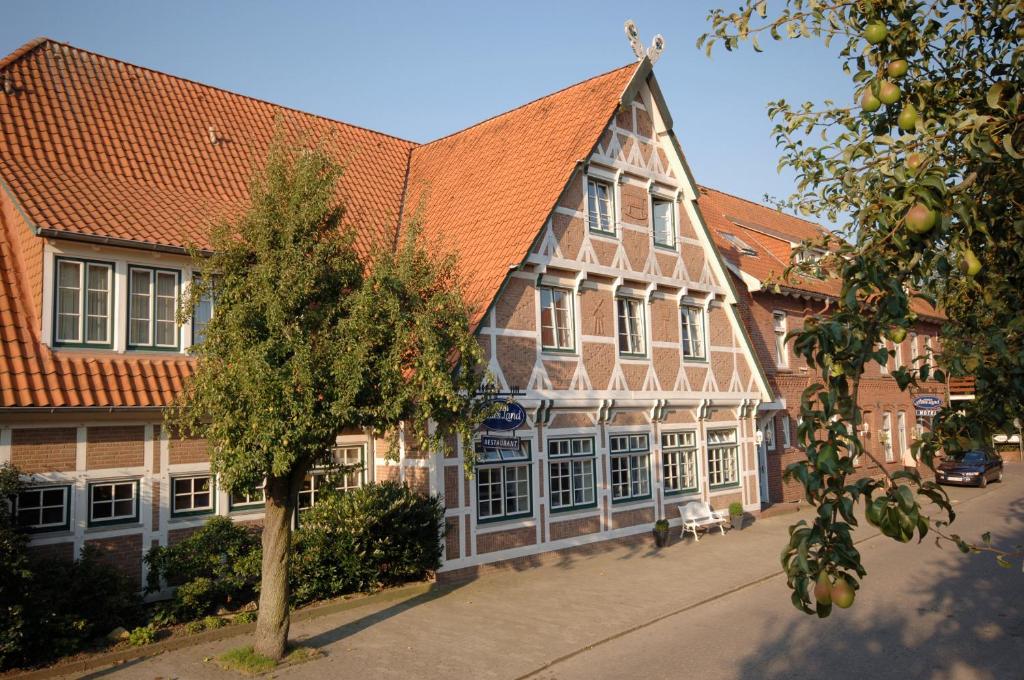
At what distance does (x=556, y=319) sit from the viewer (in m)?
16.4

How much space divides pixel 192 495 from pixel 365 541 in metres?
2.65

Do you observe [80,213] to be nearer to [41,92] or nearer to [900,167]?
[41,92]

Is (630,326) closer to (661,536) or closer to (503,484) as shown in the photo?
(661,536)

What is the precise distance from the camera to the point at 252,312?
30.0ft

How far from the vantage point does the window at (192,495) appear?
1195 centimetres

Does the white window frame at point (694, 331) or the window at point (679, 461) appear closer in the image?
the window at point (679, 461)

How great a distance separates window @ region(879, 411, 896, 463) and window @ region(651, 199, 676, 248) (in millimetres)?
15406

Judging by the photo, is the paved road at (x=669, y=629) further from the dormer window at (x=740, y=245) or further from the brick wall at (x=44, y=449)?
the dormer window at (x=740, y=245)

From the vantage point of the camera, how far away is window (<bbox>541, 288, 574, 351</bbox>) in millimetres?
16172

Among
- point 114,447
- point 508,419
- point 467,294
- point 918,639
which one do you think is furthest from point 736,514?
point 114,447

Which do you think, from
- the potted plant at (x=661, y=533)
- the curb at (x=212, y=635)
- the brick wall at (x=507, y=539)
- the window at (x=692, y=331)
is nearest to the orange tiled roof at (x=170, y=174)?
the curb at (x=212, y=635)

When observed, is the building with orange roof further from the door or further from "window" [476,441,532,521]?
the door

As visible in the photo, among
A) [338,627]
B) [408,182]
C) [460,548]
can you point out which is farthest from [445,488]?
[408,182]

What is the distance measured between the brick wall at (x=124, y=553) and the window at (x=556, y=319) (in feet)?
26.2
